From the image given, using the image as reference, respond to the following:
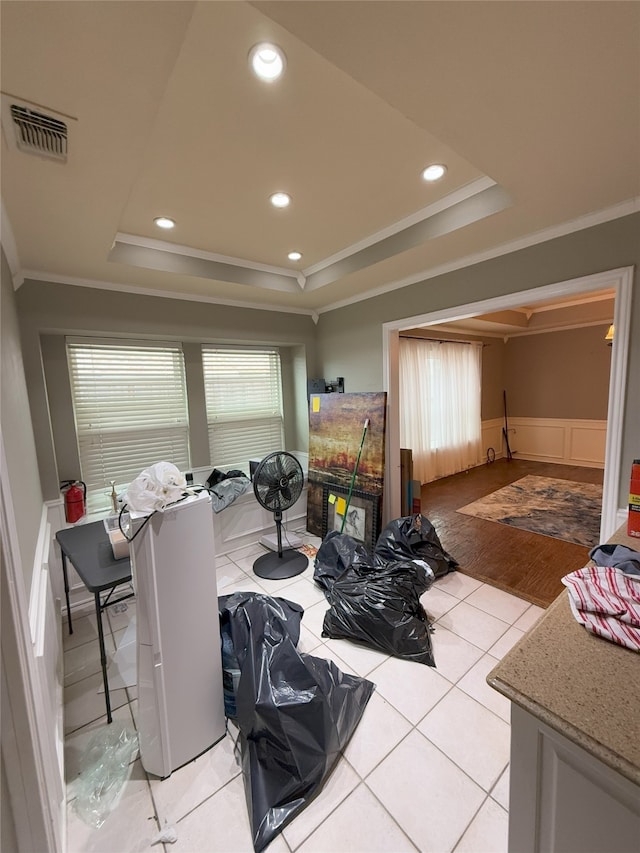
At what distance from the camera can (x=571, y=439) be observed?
611 cm

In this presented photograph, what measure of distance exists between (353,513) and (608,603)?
7.67 ft

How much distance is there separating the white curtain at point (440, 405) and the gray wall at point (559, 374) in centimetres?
129

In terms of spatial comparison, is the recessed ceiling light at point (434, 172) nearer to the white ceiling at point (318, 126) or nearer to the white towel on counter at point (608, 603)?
the white ceiling at point (318, 126)

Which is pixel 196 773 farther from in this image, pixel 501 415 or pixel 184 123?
pixel 501 415

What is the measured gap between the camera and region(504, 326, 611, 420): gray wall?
19.0ft

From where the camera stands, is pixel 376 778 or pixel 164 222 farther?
pixel 164 222

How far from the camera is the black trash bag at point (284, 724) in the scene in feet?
4.07

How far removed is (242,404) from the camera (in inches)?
144

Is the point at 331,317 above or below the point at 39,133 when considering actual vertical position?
below

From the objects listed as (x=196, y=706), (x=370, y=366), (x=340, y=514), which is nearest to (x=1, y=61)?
(x=196, y=706)

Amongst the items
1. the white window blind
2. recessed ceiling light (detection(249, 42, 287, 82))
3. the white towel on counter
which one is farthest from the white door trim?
the white window blind

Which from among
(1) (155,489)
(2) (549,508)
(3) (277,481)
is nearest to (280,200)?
(1) (155,489)

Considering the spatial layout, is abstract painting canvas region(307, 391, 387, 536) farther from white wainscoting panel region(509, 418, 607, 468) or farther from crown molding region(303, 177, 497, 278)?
white wainscoting panel region(509, 418, 607, 468)

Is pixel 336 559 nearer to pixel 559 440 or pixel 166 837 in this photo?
pixel 166 837
